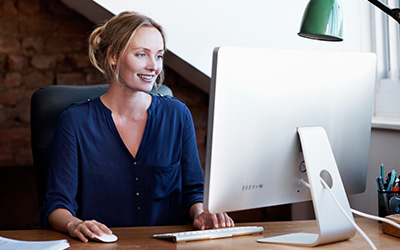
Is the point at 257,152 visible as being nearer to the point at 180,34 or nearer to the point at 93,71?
the point at 180,34

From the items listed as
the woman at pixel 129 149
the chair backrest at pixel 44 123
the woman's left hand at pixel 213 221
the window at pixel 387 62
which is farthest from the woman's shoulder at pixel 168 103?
the window at pixel 387 62

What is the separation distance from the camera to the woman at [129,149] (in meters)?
1.62

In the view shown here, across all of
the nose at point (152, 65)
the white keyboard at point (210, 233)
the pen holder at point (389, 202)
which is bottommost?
the white keyboard at point (210, 233)

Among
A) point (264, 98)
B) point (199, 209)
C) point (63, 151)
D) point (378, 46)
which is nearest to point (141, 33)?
point (63, 151)

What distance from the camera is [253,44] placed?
221 cm

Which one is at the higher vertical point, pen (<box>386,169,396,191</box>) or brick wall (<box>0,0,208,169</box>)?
brick wall (<box>0,0,208,169</box>)

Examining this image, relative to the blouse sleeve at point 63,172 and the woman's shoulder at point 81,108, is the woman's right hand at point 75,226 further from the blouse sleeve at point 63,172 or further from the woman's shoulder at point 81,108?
the woman's shoulder at point 81,108

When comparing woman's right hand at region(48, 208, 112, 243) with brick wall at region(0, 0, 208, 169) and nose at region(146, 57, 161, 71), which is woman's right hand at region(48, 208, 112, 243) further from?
brick wall at region(0, 0, 208, 169)

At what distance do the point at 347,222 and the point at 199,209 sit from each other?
1.80ft

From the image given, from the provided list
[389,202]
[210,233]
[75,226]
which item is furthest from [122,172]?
[389,202]

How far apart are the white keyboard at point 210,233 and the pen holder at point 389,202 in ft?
1.14

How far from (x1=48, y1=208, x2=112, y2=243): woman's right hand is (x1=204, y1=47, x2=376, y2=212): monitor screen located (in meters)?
0.33

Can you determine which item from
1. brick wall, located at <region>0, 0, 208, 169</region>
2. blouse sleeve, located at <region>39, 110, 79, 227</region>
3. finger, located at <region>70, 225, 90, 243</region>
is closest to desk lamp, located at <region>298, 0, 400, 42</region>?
finger, located at <region>70, 225, 90, 243</region>

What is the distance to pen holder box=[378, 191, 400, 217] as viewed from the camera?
1248 millimetres
